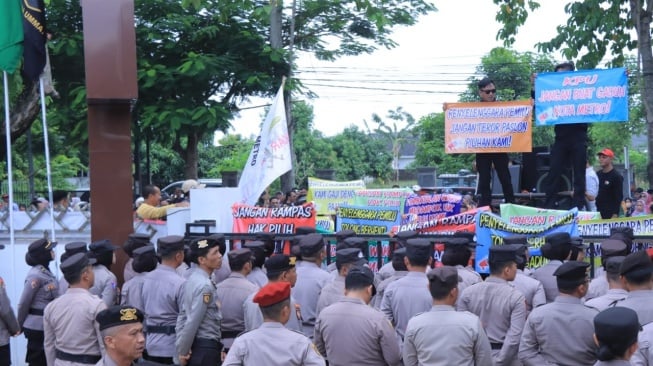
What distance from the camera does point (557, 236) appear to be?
7.35m

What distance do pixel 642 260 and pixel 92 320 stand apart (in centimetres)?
408

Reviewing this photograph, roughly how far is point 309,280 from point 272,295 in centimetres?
254

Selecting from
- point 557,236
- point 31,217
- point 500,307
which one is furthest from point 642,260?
point 31,217

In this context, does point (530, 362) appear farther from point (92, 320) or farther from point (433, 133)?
point (433, 133)

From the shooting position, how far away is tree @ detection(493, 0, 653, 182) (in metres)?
13.6

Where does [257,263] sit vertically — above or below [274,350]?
above

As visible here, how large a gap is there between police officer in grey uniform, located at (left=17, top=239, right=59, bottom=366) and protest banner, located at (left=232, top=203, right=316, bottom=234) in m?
2.34

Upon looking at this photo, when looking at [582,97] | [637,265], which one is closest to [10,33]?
[582,97]

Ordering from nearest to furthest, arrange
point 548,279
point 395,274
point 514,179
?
point 548,279 < point 395,274 < point 514,179

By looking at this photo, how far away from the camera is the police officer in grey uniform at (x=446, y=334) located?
18.0 ft

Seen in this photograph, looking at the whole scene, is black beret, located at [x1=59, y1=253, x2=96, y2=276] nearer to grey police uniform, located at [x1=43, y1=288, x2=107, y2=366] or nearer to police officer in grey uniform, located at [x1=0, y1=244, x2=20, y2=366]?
grey police uniform, located at [x1=43, y1=288, x2=107, y2=366]

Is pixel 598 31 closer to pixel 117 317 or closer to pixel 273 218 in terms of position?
Result: pixel 273 218

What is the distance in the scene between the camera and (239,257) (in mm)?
7418

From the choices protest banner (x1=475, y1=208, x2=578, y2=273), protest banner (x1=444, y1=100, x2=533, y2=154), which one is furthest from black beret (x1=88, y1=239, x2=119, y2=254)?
protest banner (x1=444, y1=100, x2=533, y2=154)
